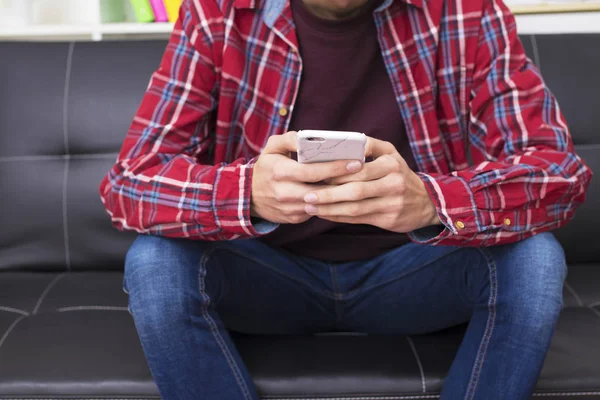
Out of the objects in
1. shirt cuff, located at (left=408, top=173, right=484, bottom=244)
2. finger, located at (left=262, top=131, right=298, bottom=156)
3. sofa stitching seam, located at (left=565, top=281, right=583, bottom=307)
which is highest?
finger, located at (left=262, top=131, right=298, bottom=156)

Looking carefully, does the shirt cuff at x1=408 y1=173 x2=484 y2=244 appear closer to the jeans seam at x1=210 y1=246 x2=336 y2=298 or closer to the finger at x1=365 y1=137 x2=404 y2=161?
the finger at x1=365 y1=137 x2=404 y2=161

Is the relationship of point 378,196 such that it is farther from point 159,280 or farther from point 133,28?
point 133,28

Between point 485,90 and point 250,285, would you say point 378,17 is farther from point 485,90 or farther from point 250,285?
point 250,285

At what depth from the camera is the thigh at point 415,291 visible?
0.92 meters

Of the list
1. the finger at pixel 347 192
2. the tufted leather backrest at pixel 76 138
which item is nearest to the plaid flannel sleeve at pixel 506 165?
the finger at pixel 347 192

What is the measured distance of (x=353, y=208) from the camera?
79cm

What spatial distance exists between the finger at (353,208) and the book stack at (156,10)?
3.63 ft

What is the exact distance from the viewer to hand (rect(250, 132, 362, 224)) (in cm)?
76

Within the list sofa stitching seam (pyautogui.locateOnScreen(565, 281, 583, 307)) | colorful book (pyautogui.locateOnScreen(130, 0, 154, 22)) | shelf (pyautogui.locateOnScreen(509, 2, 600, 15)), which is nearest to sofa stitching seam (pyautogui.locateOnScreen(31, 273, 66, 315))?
colorful book (pyautogui.locateOnScreen(130, 0, 154, 22))

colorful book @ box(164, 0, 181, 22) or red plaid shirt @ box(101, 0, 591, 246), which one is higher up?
colorful book @ box(164, 0, 181, 22)

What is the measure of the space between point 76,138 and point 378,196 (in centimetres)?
90

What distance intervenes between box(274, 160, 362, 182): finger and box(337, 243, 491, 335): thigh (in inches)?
10.7

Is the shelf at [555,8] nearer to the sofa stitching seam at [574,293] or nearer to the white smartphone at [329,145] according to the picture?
the sofa stitching seam at [574,293]

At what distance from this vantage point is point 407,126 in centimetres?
105
